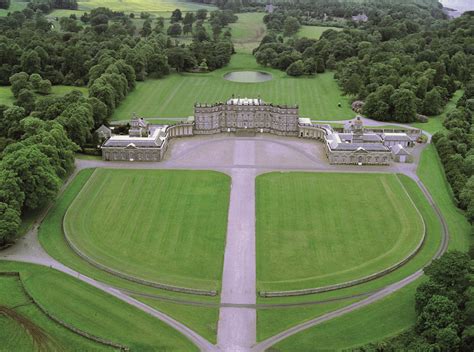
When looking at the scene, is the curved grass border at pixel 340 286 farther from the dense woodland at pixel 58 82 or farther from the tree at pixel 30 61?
the tree at pixel 30 61

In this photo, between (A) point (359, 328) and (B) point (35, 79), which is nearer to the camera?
(A) point (359, 328)

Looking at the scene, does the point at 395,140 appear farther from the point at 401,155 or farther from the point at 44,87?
the point at 44,87

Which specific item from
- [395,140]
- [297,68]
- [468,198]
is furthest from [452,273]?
[297,68]

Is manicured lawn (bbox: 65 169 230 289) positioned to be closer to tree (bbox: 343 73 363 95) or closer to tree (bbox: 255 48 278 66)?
tree (bbox: 343 73 363 95)

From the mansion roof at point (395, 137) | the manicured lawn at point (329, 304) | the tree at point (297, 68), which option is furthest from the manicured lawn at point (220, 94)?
the manicured lawn at point (329, 304)

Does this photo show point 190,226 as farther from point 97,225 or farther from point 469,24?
point 469,24

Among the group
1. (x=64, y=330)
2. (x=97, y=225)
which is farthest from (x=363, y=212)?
(x=64, y=330)
